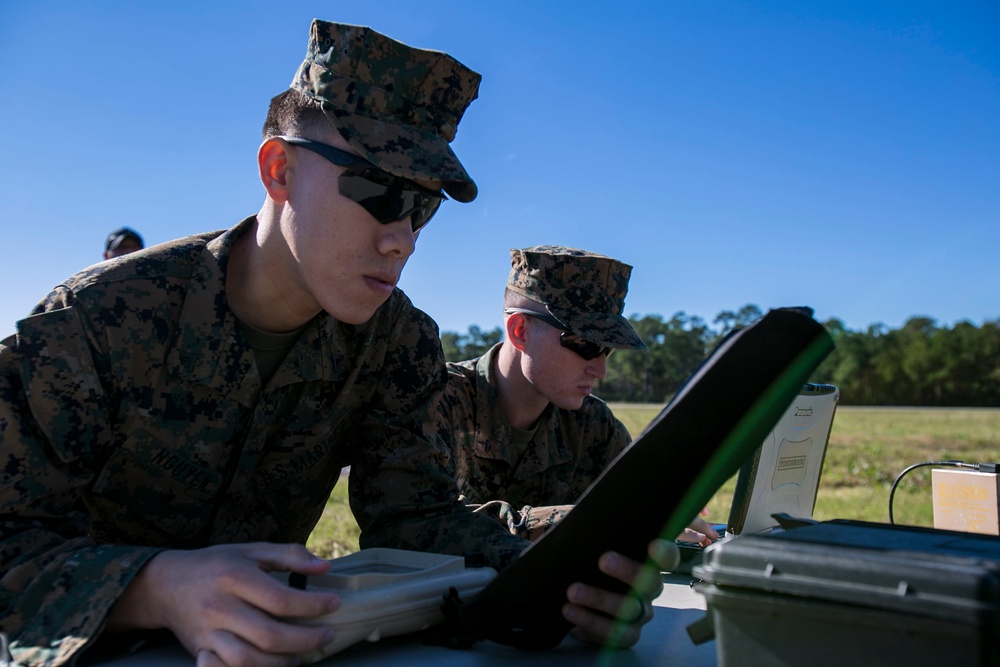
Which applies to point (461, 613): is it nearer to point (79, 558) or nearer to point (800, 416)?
point (79, 558)

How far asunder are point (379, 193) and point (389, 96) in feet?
0.88

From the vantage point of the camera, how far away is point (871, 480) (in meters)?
11.3

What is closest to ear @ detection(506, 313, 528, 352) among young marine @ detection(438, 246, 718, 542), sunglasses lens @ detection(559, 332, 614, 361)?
young marine @ detection(438, 246, 718, 542)

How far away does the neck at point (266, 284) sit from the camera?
204cm

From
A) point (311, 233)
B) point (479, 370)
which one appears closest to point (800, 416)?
point (311, 233)

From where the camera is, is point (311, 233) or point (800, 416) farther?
point (800, 416)

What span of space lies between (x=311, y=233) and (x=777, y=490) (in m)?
1.50

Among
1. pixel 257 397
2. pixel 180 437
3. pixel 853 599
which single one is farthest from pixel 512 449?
pixel 853 599

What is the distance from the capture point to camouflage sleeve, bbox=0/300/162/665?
1293 mm

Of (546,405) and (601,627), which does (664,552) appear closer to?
(601,627)

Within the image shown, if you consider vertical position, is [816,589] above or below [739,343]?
below

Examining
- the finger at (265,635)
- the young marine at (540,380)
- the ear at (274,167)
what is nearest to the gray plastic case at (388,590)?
the finger at (265,635)

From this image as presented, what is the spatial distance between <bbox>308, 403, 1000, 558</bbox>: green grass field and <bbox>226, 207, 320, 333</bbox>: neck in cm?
389

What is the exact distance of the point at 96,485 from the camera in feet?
6.15
